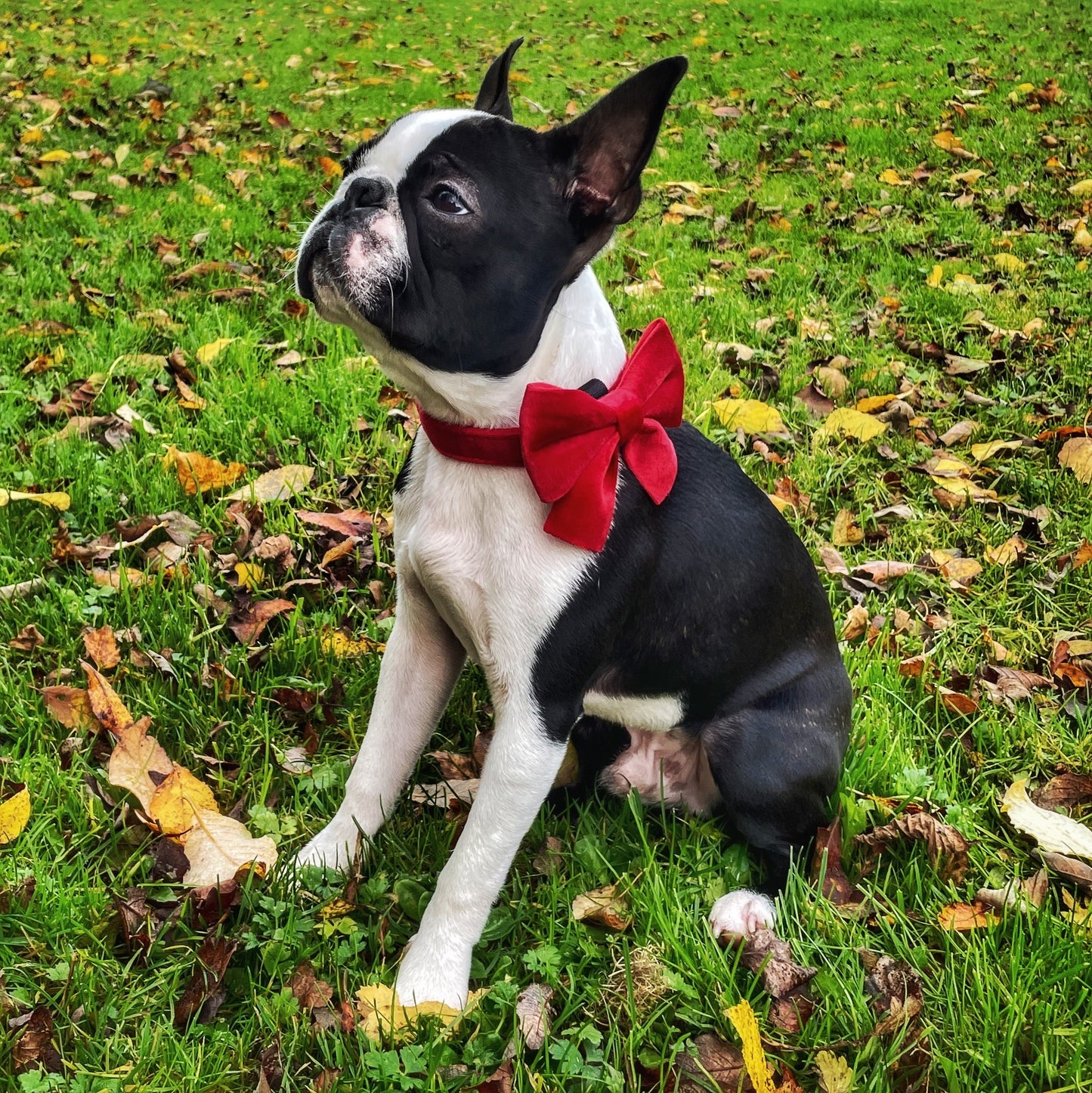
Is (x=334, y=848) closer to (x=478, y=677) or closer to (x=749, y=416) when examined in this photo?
(x=478, y=677)

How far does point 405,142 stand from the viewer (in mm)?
1799

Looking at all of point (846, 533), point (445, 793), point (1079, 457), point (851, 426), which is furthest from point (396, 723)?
point (1079, 457)

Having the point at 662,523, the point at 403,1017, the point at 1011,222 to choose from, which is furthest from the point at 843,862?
the point at 1011,222

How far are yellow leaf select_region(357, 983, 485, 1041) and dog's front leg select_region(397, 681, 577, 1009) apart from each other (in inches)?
0.6

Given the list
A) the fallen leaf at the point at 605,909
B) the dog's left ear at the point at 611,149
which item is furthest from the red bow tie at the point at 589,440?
the fallen leaf at the point at 605,909

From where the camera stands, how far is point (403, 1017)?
6.07ft

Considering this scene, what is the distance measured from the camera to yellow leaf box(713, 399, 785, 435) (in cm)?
390

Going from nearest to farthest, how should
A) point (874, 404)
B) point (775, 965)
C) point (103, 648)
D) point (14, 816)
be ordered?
point (775, 965)
point (14, 816)
point (103, 648)
point (874, 404)

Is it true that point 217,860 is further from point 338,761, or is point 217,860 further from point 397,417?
point 397,417

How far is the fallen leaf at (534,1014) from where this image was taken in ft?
6.04

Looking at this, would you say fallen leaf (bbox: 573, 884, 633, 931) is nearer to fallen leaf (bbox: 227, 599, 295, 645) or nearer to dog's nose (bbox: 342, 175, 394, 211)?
fallen leaf (bbox: 227, 599, 295, 645)

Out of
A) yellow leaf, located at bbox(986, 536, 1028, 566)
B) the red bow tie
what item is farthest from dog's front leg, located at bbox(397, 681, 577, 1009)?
yellow leaf, located at bbox(986, 536, 1028, 566)

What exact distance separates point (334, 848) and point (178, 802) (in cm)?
35

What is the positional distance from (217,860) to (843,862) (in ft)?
4.51
